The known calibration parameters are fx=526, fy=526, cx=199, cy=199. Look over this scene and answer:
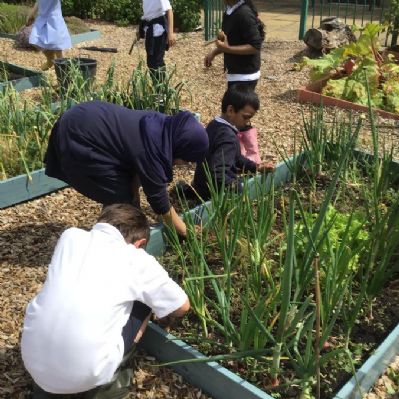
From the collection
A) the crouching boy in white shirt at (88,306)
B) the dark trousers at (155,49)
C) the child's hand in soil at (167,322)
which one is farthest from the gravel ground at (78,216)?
the dark trousers at (155,49)

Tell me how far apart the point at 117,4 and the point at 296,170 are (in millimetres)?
7908

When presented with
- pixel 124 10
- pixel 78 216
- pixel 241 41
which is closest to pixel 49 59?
pixel 241 41

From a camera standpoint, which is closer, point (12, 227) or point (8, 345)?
point (8, 345)

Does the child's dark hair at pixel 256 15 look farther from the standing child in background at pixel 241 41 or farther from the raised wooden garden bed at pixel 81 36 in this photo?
the raised wooden garden bed at pixel 81 36

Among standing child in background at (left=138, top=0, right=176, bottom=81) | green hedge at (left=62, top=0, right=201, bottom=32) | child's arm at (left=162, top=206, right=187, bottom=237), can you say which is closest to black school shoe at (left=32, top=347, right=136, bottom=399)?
child's arm at (left=162, top=206, right=187, bottom=237)

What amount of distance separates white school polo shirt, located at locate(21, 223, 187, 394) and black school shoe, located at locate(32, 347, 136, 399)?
0.14 meters

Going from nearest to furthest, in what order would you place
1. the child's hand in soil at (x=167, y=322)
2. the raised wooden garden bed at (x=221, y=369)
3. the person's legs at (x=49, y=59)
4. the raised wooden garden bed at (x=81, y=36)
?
the raised wooden garden bed at (x=221, y=369), the child's hand in soil at (x=167, y=322), the person's legs at (x=49, y=59), the raised wooden garden bed at (x=81, y=36)

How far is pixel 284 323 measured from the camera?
5.80 feet

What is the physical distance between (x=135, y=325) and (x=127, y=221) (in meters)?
0.41

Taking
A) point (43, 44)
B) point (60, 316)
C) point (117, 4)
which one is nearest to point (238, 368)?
point (60, 316)

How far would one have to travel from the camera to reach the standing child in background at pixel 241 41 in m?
3.84

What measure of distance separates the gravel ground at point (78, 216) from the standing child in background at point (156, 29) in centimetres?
53

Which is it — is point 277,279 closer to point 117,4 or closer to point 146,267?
point 146,267

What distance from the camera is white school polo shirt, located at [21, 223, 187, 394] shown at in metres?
1.71
